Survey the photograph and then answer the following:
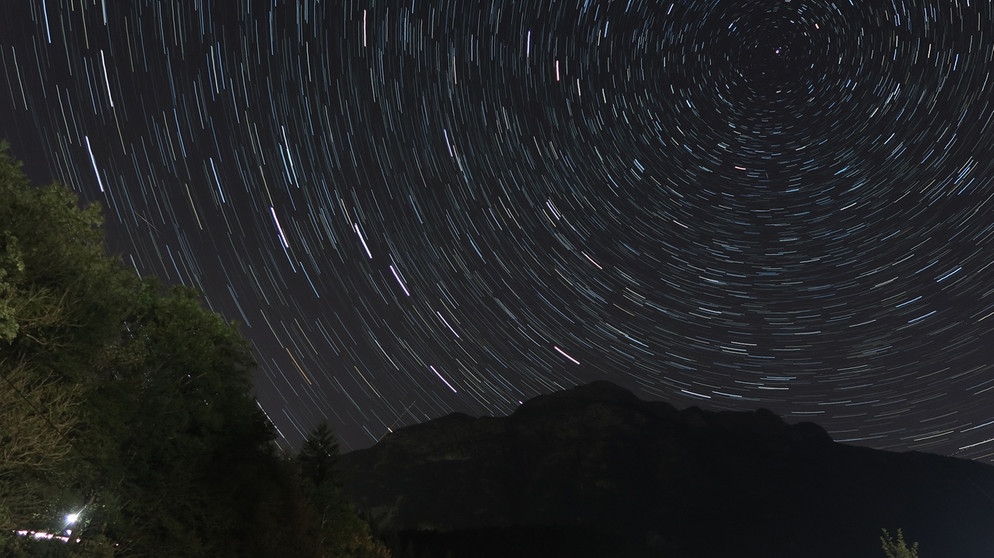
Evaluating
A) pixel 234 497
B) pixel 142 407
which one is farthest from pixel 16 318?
pixel 234 497

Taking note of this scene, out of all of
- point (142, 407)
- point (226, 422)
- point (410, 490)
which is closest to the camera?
point (142, 407)

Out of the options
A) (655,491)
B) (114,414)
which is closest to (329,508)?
(114,414)

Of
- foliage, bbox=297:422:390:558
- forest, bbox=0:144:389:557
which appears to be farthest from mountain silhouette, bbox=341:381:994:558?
forest, bbox=0:144:389:557

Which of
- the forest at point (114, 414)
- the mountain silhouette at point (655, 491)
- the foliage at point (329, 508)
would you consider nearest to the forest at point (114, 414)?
the forest at point (114, 414)

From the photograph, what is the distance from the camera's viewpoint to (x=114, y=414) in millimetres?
16578

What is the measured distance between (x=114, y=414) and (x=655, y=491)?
167 meters

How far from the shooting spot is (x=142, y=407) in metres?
18.3

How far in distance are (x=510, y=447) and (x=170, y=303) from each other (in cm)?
17676

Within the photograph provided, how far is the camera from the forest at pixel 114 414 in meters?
12.6

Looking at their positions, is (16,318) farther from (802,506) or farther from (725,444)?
(725,444)

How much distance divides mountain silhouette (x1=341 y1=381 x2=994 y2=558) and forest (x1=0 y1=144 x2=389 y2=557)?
115 meters

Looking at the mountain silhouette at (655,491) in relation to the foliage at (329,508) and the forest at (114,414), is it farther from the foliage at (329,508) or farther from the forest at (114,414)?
the forest at (114,414)

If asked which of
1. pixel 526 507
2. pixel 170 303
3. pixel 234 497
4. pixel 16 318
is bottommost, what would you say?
pixel 234 497

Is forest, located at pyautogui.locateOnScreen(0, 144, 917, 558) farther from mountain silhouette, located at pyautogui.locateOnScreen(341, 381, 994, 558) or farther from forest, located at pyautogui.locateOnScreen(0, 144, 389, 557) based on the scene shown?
mountain silhouette, located at pyautogui.locateOnScreen(341, 381, 994, 558)
